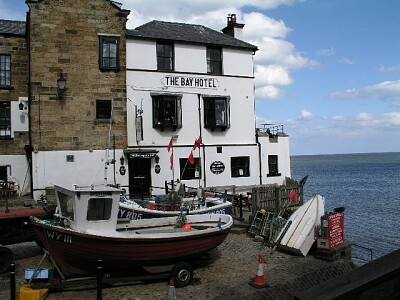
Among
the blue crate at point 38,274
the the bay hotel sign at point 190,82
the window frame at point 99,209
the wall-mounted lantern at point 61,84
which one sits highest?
the the bay hotel sign at point 190,82

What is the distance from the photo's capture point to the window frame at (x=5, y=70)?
22.5 metres

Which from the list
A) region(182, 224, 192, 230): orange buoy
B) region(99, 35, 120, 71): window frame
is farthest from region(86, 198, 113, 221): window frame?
region(99, 35, 120, 71): window frame

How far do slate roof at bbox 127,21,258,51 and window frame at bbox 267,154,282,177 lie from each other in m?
7.51

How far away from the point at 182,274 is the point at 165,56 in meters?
16.9

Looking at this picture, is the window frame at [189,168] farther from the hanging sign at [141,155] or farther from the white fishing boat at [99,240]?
the white fishing boat at [99,240]

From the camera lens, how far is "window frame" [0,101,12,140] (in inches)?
874

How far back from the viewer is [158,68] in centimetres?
2425

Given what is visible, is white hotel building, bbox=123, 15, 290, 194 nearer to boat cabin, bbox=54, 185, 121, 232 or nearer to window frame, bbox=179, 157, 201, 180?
window frame, bbox=179, 157, 201, 180

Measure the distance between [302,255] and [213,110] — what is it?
45.8 ft

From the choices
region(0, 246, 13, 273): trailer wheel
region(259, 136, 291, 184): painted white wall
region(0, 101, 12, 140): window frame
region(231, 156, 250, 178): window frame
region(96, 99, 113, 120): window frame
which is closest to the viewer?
region(0, 246, 13, 273): trailer wheel

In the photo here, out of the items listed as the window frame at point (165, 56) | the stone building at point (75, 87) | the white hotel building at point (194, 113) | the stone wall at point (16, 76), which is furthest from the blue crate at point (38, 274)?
the window frame at point (165, 56)

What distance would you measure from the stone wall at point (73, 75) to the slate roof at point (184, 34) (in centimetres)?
171

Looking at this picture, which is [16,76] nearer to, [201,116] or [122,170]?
[122,170]

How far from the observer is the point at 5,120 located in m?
22.3
